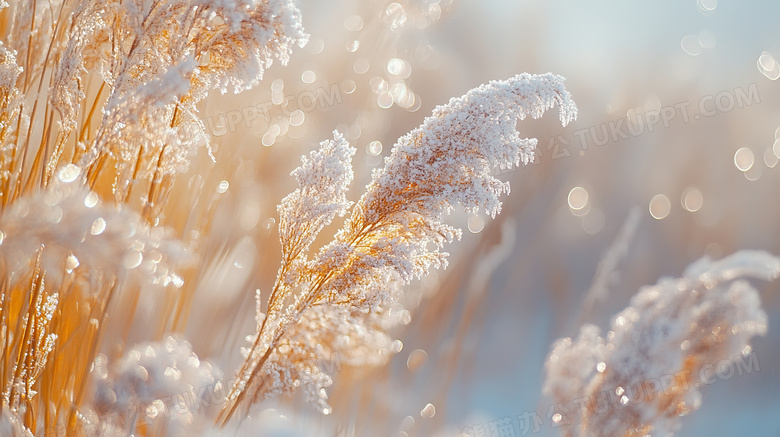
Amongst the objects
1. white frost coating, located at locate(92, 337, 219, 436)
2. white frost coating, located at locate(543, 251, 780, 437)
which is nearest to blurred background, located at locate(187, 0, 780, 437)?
white frost coating, located at locate(543, 251, 780, 437)

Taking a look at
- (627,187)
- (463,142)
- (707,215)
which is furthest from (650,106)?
(463,142)

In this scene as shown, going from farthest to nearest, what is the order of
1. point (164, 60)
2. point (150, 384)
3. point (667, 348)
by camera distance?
point (667, 348), point (164, 60), point (150, 384)

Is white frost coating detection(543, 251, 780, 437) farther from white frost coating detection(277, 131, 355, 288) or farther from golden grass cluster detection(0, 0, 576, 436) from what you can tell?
white frost coating detection(277, 131, 355, 288)

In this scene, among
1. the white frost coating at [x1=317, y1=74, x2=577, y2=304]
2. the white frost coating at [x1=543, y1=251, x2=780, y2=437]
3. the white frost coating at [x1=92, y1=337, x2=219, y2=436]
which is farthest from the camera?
the white frost coating at [x1=543, y1=251, x2=780, y2=437]

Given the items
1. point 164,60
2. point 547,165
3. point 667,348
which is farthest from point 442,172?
point 547,165

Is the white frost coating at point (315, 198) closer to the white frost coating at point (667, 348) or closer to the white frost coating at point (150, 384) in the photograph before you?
the white frost coating at point (150, 384)

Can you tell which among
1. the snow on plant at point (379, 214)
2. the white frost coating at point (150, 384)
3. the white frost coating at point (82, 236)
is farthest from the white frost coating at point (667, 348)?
the white frost coating at point (82, 236)

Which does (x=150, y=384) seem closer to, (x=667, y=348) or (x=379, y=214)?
(x=379, y=214)
